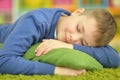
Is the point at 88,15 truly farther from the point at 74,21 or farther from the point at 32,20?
the point at 32,20

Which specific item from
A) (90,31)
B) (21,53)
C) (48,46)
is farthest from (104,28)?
(21,53)

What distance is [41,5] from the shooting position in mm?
3516

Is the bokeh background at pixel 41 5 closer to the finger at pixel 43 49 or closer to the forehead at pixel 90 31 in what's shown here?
the forehead at pixel 90 31

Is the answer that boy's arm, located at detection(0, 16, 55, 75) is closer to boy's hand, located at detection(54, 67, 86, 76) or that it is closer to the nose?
boy's hand, located at detection(54, 67, 86, 76)

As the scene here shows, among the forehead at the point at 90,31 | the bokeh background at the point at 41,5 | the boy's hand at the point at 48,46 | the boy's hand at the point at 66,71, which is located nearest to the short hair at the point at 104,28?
the forehead at the point at 90,31

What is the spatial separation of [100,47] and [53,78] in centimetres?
35

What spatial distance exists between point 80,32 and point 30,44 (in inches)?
9.1

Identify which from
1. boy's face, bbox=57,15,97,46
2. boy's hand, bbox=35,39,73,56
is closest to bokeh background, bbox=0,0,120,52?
boy's face, bbox=57,15,97,46

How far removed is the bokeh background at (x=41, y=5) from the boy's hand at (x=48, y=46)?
211 centimetres

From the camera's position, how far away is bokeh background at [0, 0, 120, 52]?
11.4ft

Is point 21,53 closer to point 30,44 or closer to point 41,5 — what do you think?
point 30,44

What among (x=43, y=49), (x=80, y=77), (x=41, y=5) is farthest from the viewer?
(x=41, y=5)

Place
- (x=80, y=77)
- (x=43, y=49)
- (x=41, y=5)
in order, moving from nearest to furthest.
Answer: (x=80, y=77), (x=43, y=49), (x=41, y=5)

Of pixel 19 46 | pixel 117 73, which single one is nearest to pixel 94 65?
pixel 117 73
